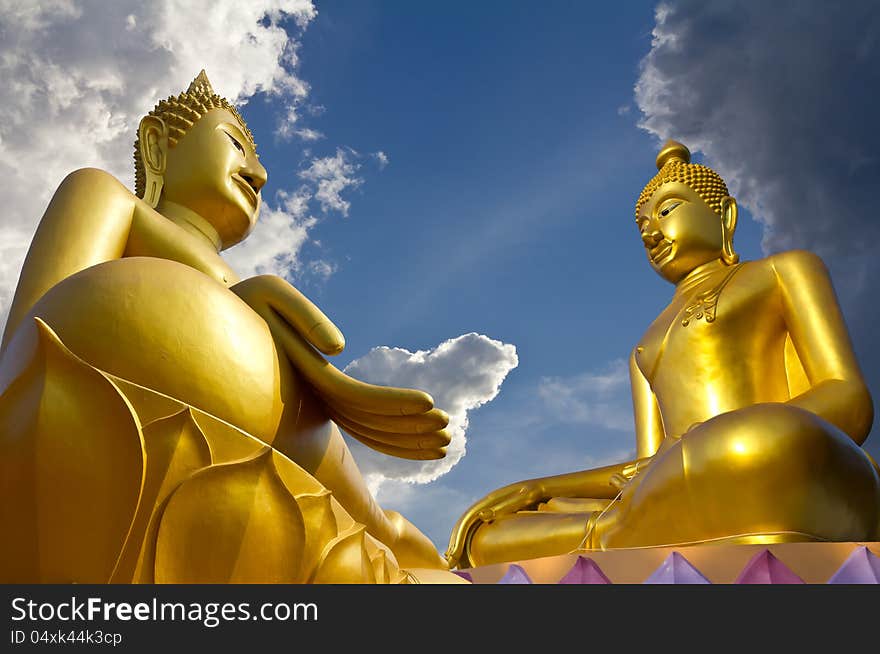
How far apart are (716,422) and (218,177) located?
2.05 meters

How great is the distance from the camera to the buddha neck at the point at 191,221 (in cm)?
293

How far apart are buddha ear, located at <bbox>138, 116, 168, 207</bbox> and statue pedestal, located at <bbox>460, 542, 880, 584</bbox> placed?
2031 mm

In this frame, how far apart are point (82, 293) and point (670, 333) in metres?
3.71

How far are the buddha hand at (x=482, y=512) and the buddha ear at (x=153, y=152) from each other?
251 cm

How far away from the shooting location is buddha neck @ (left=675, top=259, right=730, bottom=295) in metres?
5.16

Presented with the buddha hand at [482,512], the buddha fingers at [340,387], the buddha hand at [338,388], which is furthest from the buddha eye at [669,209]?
the buddha fingers at [340,387]

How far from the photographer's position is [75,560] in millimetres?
1670

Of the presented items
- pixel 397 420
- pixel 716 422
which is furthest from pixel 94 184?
pixel 716 422

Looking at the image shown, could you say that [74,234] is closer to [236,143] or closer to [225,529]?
[236,143]

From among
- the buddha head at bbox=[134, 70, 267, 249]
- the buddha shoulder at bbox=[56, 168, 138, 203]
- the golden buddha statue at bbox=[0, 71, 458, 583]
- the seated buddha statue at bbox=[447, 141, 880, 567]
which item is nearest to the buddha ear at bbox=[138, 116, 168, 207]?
the buddha head at bbox=[134, 70, 267, 249]

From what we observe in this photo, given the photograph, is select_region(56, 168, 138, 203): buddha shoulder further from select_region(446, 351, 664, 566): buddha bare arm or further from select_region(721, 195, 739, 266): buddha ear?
select_region(721, 195, 739, 266): buddha ear

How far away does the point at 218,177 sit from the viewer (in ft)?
9.76
